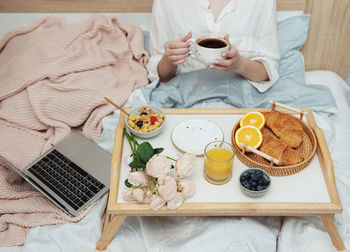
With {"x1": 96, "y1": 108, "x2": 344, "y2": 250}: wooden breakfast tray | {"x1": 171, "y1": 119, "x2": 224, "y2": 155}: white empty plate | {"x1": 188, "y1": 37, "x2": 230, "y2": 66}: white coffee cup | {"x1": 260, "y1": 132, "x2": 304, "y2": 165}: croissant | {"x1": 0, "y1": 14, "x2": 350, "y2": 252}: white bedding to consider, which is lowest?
{"x1": 0, "y1": 14, "x2": 350, "y2": 252}: white bedding

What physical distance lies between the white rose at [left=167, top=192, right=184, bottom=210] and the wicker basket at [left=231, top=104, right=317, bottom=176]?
25 cm

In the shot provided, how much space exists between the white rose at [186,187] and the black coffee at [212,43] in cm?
50

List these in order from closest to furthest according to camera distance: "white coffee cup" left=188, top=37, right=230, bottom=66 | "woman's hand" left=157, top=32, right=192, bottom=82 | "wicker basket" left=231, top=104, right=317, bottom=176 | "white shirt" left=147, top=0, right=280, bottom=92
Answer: "wicker basket" left=231, top=104, right=317, bottom=176, "white coffee cup" left=188, top=37, right=230, bottom=66, "woman's hand" left=157, top=32, right=192, bottom=82, "white shirt" left=147, top=0, right=280, bottom=92

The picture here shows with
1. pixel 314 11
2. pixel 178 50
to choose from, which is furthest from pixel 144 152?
pixel 314 11

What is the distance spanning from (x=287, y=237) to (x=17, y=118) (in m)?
1.17

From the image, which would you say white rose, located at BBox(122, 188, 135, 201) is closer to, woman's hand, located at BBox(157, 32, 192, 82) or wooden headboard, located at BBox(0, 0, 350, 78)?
woman's hand, located at BBox(157, 32, 192, 82)

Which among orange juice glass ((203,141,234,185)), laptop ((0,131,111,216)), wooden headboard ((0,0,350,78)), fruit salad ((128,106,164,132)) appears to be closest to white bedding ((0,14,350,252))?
laptop ((0,131,111,216))

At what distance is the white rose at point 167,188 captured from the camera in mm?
940

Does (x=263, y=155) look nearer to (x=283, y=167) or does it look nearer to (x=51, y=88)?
(x=283, y=167)

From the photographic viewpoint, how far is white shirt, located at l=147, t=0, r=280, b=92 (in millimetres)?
1497

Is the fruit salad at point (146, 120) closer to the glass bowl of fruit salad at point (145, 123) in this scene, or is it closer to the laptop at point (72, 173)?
the glass bowl of fruit salad at point (145, 123)

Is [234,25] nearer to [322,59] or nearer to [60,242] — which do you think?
[322,59]

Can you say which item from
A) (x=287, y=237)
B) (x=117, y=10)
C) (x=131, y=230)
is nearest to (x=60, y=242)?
(x=131, y=230)

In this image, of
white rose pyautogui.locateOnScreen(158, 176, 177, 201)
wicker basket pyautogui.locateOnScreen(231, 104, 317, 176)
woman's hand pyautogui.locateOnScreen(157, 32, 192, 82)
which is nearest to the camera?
white rose pyautogui.locateOnScreen(158, 176, 177, 201)
